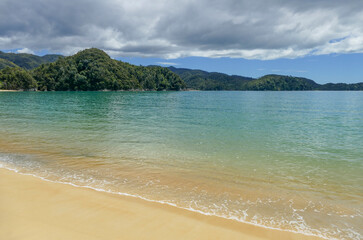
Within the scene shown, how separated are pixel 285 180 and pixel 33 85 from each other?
720ft

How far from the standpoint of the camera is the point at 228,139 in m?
17.8

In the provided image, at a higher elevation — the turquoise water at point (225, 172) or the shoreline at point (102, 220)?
the shoreline at point (102, 220)

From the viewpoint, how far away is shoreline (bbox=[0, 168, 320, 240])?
537 cm

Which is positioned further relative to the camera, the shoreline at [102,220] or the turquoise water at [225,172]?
the turquoise water at [225,172]

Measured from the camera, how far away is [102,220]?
5.98 metres

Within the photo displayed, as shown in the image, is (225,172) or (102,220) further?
(225,172)

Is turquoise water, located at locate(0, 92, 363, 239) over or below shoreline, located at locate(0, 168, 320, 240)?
below

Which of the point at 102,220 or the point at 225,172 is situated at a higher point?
the point at 102,220

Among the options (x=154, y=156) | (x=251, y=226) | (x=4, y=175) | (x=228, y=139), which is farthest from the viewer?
(x=228, y=139)

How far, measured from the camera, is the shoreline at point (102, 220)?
5367 mm

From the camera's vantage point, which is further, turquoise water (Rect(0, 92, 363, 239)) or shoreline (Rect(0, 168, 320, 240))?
turquoise water (Rect(0, 92, 363, 239))

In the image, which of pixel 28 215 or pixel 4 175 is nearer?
pixel 28 215

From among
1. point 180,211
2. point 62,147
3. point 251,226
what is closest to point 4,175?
point 62,147

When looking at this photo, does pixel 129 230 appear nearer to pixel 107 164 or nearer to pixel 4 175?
pixel 107 164
